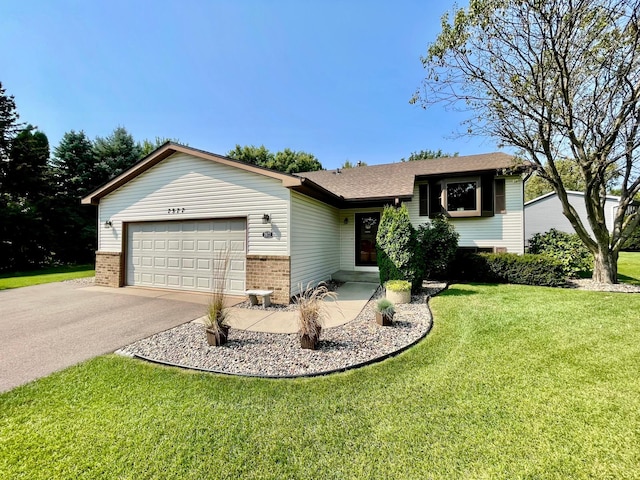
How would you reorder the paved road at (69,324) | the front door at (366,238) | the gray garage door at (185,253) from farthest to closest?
the front door at (366,238) → the gray garage door at (185,253) → the paved road at (69,324)

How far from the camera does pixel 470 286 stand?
9.00 m

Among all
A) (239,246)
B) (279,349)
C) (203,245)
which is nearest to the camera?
(279,349)

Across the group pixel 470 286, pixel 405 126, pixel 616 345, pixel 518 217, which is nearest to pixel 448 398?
pixel 616 345

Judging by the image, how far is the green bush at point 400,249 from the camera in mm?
7629

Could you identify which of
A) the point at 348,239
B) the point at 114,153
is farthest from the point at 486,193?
the point at 114,153

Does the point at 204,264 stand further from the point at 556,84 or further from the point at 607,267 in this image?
the point at 607,267

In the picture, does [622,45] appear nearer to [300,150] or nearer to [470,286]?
[470,286]

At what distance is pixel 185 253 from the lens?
8906 millimetres

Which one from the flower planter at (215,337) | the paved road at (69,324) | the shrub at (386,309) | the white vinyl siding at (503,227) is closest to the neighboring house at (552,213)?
the white vinyl siding at (503,227)

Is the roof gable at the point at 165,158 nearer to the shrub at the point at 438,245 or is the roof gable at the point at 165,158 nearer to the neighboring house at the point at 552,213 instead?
the shrub at the point at 438,245

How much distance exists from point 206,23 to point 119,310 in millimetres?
8589

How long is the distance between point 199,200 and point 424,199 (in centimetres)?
924

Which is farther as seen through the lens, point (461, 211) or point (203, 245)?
point (461, 211)

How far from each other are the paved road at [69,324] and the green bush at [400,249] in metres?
5.25
